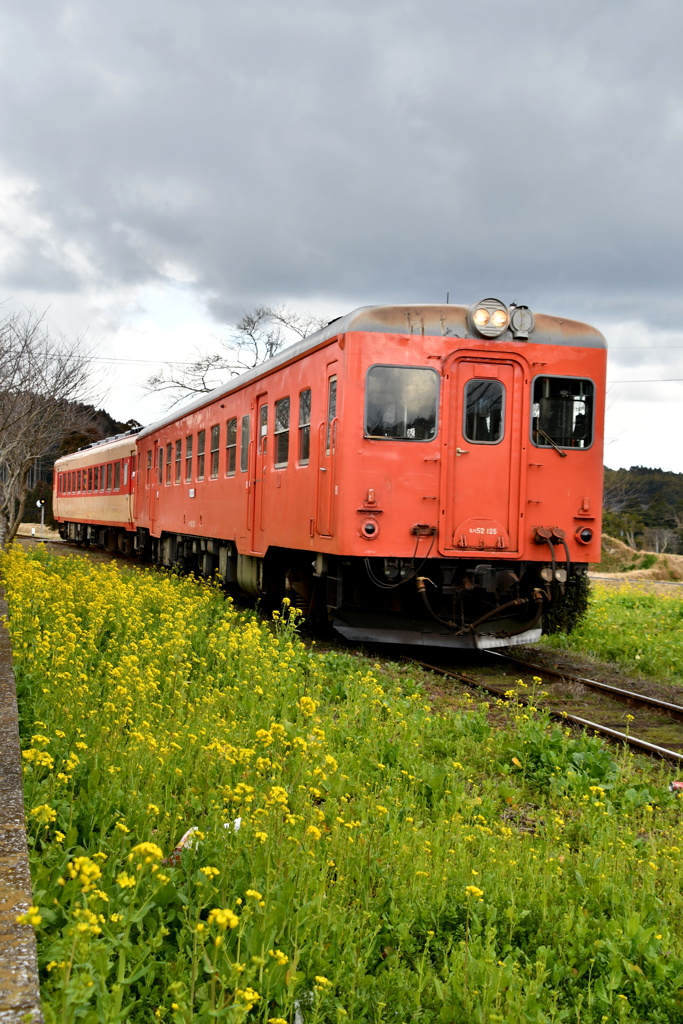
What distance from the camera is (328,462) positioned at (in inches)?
361

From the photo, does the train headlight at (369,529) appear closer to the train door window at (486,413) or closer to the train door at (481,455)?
the train door at (481,455)

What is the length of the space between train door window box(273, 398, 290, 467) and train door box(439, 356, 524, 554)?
247 centimetres

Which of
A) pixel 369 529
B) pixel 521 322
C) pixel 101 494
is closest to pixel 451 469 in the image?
pixel 369 529

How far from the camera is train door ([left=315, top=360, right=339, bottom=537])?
9.02 meters

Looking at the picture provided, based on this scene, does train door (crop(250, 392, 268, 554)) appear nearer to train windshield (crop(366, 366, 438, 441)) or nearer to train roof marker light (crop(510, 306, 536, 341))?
train windshield (crop(366, 366, 438, 441))

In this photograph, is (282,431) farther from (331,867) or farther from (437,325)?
(331,867)

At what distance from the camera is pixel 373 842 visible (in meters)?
3.93

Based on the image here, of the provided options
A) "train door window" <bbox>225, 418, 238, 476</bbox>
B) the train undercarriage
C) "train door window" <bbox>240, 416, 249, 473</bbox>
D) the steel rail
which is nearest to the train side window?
"train door window" <bbox>225, 418, 238, 476</bbox>

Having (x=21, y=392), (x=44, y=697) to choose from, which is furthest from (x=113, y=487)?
(x=44, y=697)

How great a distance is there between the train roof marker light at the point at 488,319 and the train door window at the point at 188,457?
27.8 feet

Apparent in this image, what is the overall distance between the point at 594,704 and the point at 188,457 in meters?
10.5

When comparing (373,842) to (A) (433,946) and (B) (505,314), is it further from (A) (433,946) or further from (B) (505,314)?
(B) (505,314)

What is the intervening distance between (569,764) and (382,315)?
189 inches

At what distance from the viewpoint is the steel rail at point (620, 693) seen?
7530 mm
